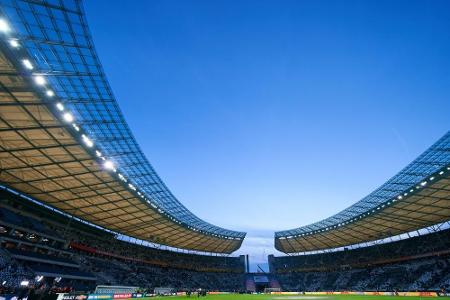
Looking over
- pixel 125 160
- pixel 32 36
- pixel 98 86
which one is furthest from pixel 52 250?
pixel 32 36

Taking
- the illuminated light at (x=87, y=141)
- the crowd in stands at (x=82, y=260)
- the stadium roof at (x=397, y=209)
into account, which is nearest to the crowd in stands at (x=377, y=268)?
the stadium roof at (x=397, y=209)

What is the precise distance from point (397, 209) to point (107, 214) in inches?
1798

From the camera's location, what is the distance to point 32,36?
15438 mm

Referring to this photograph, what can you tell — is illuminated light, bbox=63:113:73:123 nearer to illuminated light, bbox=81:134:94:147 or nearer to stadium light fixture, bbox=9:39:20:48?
illuminated light, bbox=81:134:94:147

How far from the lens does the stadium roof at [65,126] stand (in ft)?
50.5

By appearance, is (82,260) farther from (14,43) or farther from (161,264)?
(14,43)

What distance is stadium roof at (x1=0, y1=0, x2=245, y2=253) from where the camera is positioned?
15391mm

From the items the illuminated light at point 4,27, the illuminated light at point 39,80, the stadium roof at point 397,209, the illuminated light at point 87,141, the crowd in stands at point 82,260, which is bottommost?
the crowd in stands at point 82,260

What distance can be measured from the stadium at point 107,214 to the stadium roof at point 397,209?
0.19 m

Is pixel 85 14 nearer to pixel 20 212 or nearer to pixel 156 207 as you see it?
pixel 156 207

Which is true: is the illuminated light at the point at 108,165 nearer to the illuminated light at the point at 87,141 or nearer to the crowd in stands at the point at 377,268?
the illuminated light at the point at 87,141

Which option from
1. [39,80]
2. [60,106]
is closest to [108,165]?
[60,106]

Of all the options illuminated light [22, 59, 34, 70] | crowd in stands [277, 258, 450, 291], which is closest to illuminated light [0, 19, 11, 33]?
illuminated light [22, 59, 34, 70]

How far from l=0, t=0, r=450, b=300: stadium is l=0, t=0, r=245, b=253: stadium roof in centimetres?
9
